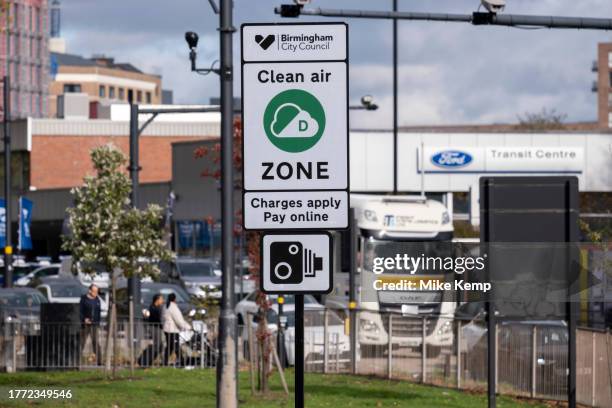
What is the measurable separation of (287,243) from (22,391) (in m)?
11.0

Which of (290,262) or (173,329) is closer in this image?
(290,262)

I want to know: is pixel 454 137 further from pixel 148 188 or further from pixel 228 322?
pixel 228 322

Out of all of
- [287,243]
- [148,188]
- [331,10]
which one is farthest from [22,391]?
[148,188]

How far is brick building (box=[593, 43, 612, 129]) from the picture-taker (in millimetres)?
162500

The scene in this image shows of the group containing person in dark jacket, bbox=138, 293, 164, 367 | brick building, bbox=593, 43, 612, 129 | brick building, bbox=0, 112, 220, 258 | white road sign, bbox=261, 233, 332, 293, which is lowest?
person in dark jacket, bbox=138, 293, 164, 367

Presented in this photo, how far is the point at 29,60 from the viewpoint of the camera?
531 ft

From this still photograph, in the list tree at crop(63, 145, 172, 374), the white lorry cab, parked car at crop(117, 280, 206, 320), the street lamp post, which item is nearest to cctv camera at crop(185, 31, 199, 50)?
tree at crop(63, 145, 172, 374)

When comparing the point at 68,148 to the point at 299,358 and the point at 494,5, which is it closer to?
the point at 494,5

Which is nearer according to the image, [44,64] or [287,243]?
[287,243]

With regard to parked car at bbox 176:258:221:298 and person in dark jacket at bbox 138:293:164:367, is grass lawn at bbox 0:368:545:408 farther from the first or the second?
parked car at bbox 176:258:221:298

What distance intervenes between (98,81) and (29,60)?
14.2m

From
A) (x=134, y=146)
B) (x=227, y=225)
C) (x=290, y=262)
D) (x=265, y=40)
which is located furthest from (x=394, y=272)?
(x=134, y=146)

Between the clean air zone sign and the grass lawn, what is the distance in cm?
1002

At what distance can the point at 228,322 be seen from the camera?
18312mm
